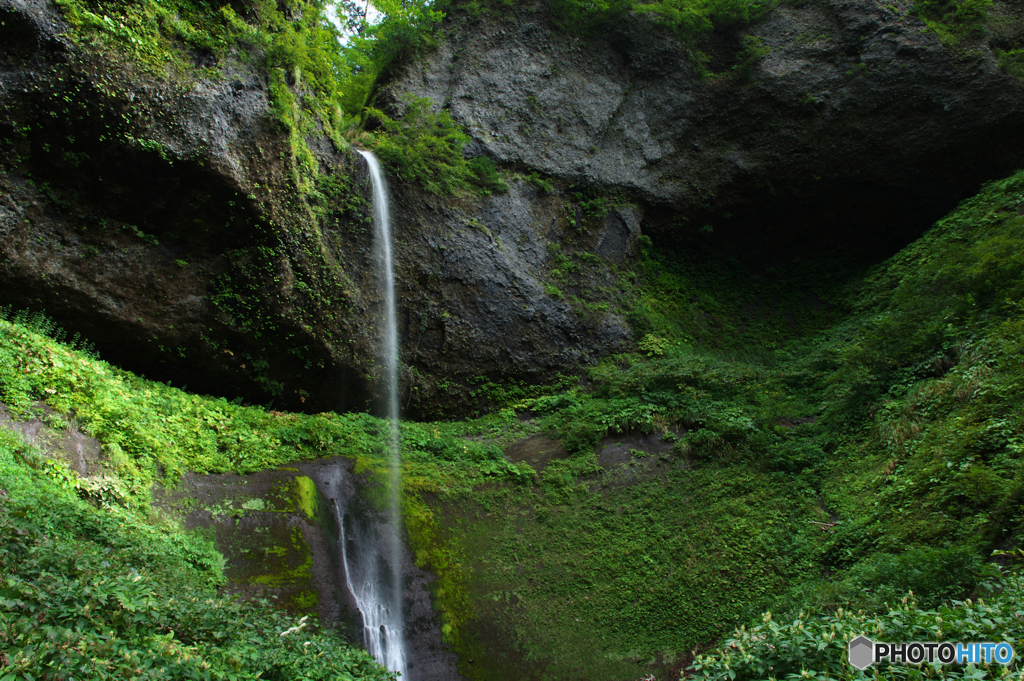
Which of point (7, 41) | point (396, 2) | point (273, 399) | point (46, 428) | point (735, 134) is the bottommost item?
point (46, 428)

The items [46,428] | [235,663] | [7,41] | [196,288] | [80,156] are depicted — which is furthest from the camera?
[196,288]

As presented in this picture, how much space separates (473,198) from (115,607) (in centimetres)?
1294

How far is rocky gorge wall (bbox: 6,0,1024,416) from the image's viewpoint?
30.2 ft

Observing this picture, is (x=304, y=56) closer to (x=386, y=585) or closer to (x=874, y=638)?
(x=386, y=585)

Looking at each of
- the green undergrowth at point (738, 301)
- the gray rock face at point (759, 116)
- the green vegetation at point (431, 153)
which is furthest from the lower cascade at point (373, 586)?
the gray rock face at point (759, 116)

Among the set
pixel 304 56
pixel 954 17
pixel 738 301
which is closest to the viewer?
pixel 304 56

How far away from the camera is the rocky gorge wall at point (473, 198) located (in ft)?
30.2

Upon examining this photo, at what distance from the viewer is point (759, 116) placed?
1761 centimetres

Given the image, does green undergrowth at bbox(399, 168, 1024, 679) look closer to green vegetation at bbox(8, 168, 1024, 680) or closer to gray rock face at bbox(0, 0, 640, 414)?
green vegetation at bbox(8, 168, 1024, 680)

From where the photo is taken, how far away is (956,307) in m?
9.71

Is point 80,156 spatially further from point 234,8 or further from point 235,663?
point 235,663

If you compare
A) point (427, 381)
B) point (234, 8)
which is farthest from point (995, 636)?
point (234, 8)

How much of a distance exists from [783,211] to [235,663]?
61.7 feet

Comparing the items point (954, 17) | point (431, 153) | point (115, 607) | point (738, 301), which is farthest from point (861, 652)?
point (954, 17)
